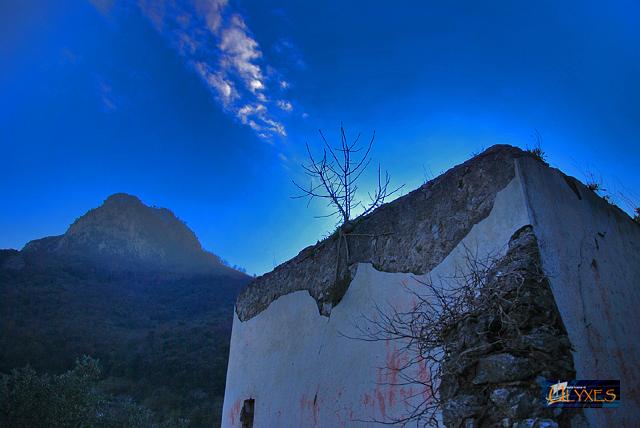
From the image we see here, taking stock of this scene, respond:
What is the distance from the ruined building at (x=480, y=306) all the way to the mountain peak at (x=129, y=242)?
42722 millimetres

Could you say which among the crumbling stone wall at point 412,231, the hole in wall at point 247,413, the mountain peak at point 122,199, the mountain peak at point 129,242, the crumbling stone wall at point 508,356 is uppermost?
the mountain peak at point 122,199

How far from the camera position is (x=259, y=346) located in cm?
600

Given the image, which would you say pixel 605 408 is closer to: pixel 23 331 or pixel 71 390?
pixel 71 390

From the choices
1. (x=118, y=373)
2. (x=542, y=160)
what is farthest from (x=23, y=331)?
(x=542, y=160)

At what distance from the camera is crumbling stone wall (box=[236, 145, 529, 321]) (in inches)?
140

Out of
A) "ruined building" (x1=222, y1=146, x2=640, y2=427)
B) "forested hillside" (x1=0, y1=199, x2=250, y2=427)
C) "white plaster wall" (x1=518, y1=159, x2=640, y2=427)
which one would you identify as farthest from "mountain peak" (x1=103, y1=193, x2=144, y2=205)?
"white plaster wall" (x1=518, y1=159, x2=640, y2=427)

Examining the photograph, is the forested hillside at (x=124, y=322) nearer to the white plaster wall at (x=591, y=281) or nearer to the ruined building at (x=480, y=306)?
the ruined building at (x=480, y=306)

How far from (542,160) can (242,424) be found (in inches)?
184

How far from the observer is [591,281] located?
3.39 metres

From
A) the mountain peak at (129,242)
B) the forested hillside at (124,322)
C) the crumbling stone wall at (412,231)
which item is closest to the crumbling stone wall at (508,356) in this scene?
the crumbling stone wall at (412,231)

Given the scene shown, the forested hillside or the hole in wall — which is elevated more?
the forested hillside

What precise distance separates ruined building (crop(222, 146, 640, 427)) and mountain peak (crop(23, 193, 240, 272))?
140 ft

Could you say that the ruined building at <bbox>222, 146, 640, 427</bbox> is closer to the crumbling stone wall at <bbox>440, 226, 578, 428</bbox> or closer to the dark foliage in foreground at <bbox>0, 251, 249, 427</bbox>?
the crumbling stone wall at <bbox>440, 226, 578, 428</bbox>

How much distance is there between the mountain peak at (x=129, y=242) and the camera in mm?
45531
